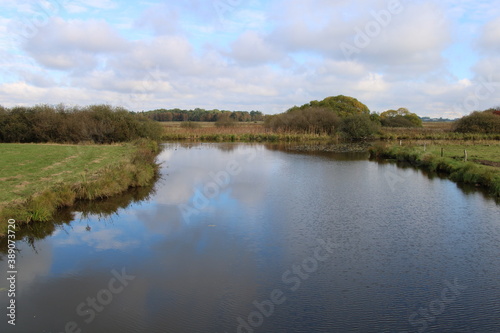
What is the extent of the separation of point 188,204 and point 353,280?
732 centimetres

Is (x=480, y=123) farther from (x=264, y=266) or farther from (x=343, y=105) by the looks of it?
(x=264, y=266)

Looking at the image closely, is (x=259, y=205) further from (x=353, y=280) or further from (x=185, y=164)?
(x=185, y=164)

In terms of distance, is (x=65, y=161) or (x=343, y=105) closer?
(x=65, y=161)

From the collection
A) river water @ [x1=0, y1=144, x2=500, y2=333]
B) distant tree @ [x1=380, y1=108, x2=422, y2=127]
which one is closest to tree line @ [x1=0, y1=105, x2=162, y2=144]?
river water @ [x1=0, y1=144, x2=500, y2=333]

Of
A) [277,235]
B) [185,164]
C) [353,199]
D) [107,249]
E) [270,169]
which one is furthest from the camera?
[185,164]

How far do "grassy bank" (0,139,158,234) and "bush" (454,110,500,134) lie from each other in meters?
38.5

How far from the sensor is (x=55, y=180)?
1298 cm

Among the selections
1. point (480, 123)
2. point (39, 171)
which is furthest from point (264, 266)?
point (480, 123)

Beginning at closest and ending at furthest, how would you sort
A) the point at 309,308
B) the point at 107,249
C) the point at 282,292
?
the point at 309,308, the point at 282,292, the point at 107,249

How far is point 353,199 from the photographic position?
13500mm

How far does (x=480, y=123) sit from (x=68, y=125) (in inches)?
→ 1658

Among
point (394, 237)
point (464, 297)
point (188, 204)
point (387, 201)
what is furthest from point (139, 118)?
point (464, 297)

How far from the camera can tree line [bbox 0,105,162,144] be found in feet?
99.0

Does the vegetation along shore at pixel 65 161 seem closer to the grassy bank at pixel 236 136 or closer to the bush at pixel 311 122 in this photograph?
the grassy bank at pixel 236 136
